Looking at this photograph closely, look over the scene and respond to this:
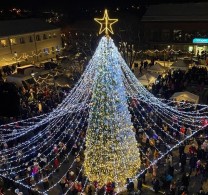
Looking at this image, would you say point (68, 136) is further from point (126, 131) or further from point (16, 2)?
point (16, 2)

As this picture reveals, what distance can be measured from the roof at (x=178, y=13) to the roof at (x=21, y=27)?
Answer: 41.2ft

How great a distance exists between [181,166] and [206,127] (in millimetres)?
3439

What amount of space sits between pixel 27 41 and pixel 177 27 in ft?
57.2

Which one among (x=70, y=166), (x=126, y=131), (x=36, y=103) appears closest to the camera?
(x=126, y=131)

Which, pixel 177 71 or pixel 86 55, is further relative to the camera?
pixel 86 55

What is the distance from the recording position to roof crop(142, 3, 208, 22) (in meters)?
35.1

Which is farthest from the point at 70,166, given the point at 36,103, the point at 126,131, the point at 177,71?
the point at 177,71

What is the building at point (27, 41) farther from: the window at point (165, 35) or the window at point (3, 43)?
the window at point (165, 35)

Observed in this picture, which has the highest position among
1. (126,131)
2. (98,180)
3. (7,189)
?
(126,131)

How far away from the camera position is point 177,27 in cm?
3578

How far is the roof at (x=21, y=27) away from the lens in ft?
117

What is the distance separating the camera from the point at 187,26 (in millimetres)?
35281

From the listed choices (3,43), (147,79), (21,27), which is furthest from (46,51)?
(147,79)

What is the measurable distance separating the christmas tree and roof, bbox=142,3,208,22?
26346mm
